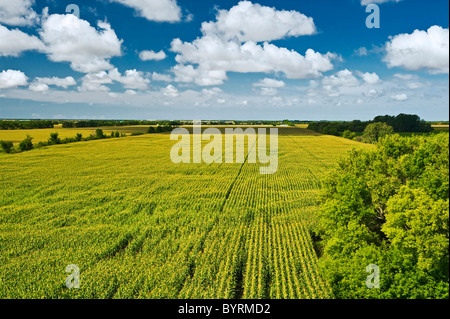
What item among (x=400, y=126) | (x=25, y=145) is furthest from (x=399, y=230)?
(x=400, y=126)

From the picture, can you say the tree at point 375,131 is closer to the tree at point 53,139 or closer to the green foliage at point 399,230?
the green foliage at point 399,230

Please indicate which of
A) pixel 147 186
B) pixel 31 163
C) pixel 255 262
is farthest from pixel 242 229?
pixel 31 163

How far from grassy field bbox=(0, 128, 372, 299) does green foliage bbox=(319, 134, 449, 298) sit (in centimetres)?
248

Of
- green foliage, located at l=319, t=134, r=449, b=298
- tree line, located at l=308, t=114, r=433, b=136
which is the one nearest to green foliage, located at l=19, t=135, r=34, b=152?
green foliage, located at l=319, t=134, r=449, b=298

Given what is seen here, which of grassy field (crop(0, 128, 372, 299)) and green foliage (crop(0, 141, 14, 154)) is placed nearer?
grassy field (crop(0, 128, 372, 299))

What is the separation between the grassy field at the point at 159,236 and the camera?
15.5 metres

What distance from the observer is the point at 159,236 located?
22297mm

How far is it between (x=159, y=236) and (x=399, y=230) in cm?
1839

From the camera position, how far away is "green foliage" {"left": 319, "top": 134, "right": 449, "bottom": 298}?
12.9 meters

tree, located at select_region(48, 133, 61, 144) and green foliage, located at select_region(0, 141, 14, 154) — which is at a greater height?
tree, located at select_region(48, 133, 61, 144)

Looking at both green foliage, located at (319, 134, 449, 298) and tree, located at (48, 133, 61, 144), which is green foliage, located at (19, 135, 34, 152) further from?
green foliage, located at (319, 134, 449, 298)

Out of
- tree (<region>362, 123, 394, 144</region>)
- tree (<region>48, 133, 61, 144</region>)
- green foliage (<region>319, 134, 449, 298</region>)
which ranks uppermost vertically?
tree (<region>362, 123, 394, 144</region>)
